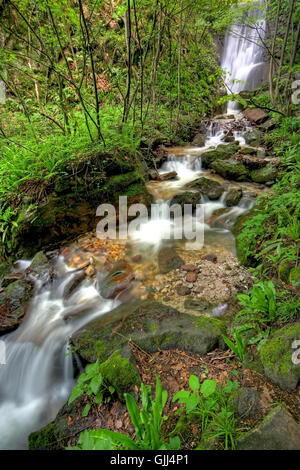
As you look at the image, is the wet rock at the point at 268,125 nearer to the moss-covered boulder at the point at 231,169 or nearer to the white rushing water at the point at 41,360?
the moss-covered boulder at the point at 231,169

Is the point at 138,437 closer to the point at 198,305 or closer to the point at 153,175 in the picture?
the point at 198,305

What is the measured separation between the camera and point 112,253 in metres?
4.25

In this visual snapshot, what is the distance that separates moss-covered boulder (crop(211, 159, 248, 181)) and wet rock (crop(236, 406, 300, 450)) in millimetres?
5724

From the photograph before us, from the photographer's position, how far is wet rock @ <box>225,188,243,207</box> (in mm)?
5324

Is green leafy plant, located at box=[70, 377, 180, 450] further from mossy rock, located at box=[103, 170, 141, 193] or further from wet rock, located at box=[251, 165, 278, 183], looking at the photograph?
wet rock, located at box=[251, 165, 278, 183]

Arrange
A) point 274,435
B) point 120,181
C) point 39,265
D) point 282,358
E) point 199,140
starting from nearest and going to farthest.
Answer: point 274,435, point 282,358, point 39,265, point 120,181, point 199,140

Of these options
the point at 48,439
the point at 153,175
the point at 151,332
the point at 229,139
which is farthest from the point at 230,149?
the point at 48,439

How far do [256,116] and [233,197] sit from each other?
6.69 metres

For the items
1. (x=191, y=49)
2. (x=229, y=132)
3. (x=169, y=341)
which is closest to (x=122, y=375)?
(x=169, y=341)

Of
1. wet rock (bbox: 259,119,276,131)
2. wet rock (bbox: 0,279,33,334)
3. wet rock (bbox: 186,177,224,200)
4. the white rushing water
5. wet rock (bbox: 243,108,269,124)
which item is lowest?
the white rushing water

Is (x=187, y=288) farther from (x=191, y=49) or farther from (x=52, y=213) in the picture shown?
(x=191, y=49)

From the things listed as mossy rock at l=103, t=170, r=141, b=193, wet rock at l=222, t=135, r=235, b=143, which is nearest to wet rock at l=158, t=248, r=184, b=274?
mossy rock at l=103, t=170, r=141, b=193

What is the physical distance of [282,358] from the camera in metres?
1.68

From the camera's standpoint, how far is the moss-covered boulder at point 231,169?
6.17m
